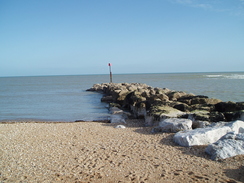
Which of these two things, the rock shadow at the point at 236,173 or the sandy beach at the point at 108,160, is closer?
the rock shadow at the point at 236,173

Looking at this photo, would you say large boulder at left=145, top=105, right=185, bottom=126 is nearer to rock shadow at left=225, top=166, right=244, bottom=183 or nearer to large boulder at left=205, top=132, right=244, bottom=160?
large boulder at left=205, top=132, right=244, bottom=160

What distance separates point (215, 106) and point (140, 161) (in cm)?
555

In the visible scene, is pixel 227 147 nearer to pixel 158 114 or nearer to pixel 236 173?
pixel 236 173

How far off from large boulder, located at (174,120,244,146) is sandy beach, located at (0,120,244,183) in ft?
0.66

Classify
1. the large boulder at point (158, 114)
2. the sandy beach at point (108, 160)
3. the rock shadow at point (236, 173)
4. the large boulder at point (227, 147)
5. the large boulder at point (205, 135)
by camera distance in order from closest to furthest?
the rock shadow at point (236, 173) → the sandy beach at point (108, 160) → the large boulder at point (227, 147) → the large boulder at point (205, 135) → the large boulder at point (158, 114)

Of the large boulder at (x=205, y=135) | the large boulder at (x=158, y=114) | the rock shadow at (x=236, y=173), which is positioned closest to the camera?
the rock shadow at (x=236, y=173)

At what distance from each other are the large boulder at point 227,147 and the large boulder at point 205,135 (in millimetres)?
504

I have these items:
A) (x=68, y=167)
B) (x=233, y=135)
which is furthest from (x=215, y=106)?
(x=68, y=167)

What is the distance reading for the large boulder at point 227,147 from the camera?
5367 mm

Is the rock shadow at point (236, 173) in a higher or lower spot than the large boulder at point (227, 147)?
lower

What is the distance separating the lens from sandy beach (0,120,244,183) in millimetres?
4715

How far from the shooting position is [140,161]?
215 inches

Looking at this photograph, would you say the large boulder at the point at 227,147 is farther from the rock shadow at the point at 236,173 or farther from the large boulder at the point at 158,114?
the large boulder at the point at 158,114

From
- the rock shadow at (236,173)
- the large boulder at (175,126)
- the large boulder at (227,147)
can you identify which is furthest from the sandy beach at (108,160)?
the large boulder at (175,126)
